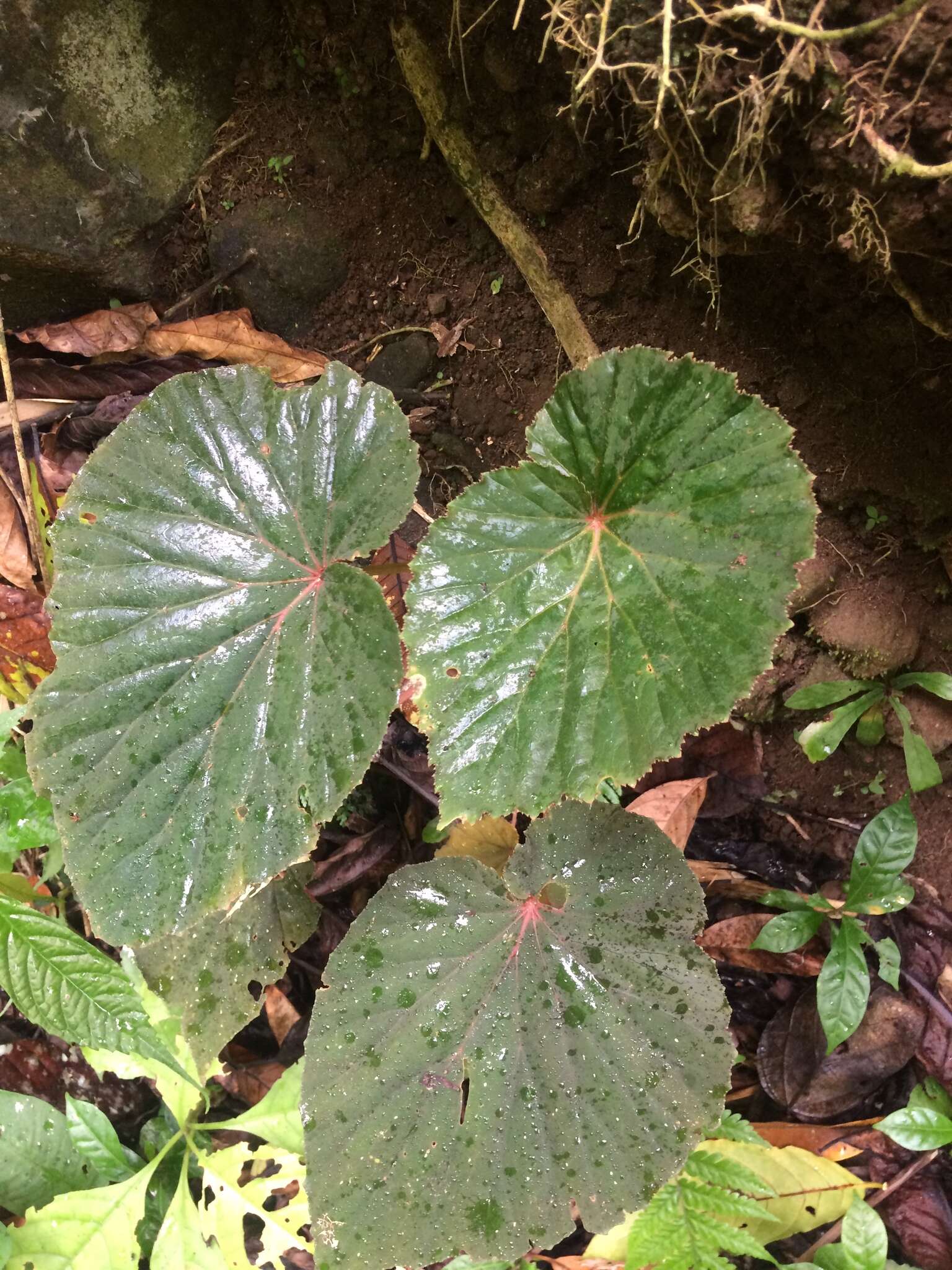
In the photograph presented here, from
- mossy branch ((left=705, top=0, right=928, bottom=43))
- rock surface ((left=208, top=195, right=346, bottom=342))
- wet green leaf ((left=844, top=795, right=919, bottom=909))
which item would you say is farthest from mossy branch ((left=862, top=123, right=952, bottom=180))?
rock surface ((left=208, top=195, right=346, bottom=342))

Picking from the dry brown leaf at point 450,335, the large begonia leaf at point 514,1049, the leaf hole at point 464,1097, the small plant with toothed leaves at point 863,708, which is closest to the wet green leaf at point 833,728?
the small plant with toothed leaves at point 863,708

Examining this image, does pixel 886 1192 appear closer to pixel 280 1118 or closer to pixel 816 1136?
pixel 816 1136

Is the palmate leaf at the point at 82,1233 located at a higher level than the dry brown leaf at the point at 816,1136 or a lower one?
→ higher

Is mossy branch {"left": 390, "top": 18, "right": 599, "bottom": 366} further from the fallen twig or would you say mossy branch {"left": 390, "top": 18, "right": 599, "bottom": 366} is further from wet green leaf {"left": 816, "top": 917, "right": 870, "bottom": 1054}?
wet green leaf {"left": 816, "top": 917, "right": 870, "bottom": 1054}

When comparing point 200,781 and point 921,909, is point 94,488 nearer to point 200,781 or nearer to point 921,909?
point 200,781

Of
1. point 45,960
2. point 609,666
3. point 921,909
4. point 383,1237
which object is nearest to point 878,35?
point 609,666

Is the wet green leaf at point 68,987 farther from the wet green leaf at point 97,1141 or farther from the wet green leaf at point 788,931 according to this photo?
the wet green leaf at point 788,931

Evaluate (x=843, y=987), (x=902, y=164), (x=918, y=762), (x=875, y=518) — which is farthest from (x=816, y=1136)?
(x=902, y=164)
